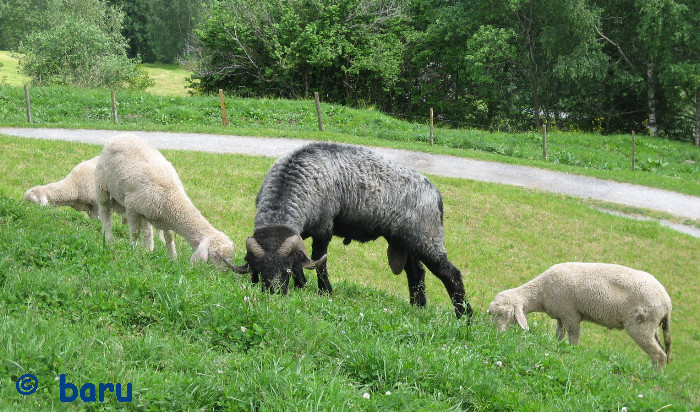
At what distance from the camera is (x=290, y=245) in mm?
7688

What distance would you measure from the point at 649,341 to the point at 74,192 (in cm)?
1074

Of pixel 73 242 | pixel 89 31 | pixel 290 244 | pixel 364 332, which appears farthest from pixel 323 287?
pixel 89 31

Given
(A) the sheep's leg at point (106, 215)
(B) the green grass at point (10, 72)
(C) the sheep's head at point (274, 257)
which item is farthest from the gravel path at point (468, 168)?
(B) the green grass at point (10, 72)

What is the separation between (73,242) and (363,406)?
4.38 metres

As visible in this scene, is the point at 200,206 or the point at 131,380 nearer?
the point at 131,380

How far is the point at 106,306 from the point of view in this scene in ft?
19.2

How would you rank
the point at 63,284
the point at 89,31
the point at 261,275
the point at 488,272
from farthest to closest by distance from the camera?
the point at 89,31 < the point at 488,272 < the point at 261,275 < the point at 63,284

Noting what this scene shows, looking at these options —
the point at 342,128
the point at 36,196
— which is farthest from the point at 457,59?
the point at 36,196

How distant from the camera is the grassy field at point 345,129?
2478cm

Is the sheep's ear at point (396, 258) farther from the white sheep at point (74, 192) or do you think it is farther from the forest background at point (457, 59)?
the forest background at point (457, 59)

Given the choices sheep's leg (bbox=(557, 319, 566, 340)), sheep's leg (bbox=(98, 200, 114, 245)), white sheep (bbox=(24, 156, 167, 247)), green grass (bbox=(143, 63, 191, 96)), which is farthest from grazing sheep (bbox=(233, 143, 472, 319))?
green grass (bbox=(143, 63, 191, 96))

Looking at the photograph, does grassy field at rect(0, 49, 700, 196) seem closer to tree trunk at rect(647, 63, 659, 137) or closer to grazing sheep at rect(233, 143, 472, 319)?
tree trunk at rect(647, 63, 659, 137)

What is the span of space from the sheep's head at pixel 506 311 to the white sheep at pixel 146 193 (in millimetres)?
4029

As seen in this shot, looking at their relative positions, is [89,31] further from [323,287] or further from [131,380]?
[131,380]
